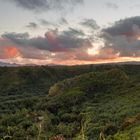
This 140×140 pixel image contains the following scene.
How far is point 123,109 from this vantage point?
586 feet

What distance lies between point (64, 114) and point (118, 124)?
52.7 meters

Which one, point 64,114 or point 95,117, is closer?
point 95,117

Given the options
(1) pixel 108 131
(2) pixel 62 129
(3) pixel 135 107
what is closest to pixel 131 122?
(1) pixel 108 131

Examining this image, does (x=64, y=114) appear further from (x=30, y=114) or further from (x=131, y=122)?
(x=131, y=122)

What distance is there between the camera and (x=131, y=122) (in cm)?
13412

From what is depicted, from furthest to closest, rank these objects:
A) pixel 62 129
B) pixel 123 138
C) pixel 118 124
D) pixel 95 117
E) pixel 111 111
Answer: pixel 111 111 < pixel 95 117 < pixel 62 129 < pixel 118 124 < pixel 123 138

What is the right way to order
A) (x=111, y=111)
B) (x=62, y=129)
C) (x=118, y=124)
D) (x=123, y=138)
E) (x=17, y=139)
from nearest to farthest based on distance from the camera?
Answer: (x=123, y=138), (x=17, y=139), (x=118, y=124), (x=62, y=129), (x=111, y=111)

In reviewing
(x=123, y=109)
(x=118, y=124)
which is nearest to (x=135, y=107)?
(x=123, y=109)

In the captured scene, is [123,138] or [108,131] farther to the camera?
[108,131]

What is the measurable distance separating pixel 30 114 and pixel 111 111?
35253mm

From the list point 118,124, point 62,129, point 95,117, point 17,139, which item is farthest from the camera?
point 95,117

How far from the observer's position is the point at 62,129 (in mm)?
157250

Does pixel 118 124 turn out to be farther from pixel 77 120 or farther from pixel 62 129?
pixel 77 120

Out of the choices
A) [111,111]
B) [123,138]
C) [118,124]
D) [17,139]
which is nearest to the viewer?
[123,138]
